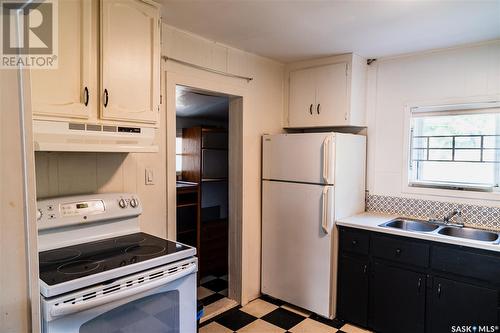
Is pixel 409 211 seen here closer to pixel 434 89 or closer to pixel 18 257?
pixel 434 89

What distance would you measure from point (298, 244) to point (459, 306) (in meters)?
1.20

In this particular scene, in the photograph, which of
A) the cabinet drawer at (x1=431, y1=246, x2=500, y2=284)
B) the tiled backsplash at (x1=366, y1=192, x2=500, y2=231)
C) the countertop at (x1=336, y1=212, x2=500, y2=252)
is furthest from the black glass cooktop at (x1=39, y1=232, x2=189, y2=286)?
the tiled backsplash at (x1=366, y1=192, x2=500, y2=231)

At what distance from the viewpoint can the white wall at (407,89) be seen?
254cm

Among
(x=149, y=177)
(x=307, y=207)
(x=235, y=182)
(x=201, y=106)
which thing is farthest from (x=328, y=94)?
(x=149, y=177)

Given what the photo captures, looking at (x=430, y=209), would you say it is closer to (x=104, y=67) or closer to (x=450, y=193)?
(x=450, y=193)

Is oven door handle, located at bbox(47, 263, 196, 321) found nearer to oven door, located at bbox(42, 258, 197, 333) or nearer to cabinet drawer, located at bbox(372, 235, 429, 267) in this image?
oven door, located at bbox(42, 258, 197, 333)

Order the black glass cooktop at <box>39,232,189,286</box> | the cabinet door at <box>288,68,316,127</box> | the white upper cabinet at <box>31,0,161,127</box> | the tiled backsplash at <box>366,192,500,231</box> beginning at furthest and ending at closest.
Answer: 1. the cabinet door at <box>288,68,316,127</box>
2. the tiled backsplash at <box>366,192,500,231</box>
3. the white upper cabinet at <box>31,0,161,127</box>
4. the black glass cooktop at <box>39,232,189,286</box>

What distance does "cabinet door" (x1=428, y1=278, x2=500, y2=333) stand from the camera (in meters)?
2.08

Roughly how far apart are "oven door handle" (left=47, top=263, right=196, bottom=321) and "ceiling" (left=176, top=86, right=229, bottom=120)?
2.06 m

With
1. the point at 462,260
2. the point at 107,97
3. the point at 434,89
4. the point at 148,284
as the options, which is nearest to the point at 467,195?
the point at 462,260

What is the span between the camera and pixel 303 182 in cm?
281

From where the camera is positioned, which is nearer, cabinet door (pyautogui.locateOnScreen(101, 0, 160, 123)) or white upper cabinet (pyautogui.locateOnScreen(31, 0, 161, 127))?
white upper cabinet (pyautogui.locateOnScreen(31, 0, 161, 127))

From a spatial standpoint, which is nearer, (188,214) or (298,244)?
(298,244)

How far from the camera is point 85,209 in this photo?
182 centimetres
